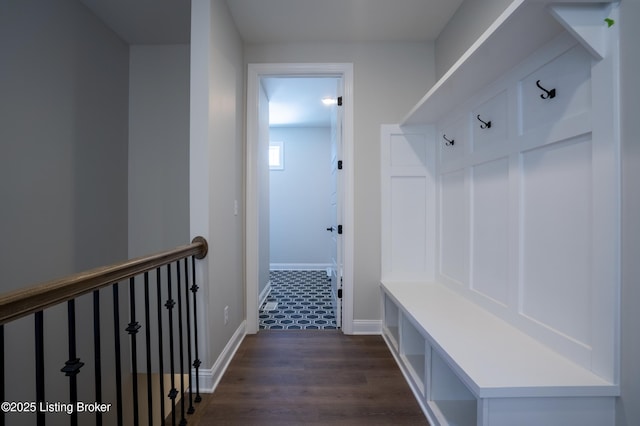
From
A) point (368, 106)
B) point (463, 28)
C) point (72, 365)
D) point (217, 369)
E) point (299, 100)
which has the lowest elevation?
point (217, 369)

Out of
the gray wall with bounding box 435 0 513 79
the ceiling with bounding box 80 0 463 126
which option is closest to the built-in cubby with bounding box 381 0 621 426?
the gray wall with bounding box 435 0 513 79

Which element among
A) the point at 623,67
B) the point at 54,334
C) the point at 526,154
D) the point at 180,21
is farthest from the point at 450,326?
the point at 180,21

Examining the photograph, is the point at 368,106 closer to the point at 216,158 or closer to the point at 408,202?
the point at 408,202

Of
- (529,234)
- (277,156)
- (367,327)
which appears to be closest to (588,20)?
(529,234)

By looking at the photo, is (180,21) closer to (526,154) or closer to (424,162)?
(424,162)

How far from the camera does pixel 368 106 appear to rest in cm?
259

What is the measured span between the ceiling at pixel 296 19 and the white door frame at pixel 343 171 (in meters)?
0.23

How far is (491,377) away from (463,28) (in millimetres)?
2196

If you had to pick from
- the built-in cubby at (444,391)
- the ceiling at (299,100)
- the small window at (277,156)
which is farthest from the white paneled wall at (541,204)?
the small window at (277,156)

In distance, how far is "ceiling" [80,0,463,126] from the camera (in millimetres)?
2121

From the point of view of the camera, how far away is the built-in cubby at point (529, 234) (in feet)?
3.28

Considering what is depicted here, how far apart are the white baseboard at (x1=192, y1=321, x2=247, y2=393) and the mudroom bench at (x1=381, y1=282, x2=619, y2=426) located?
1196mm

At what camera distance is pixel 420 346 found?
2.07 meters

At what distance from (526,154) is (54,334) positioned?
3012 millimetres
